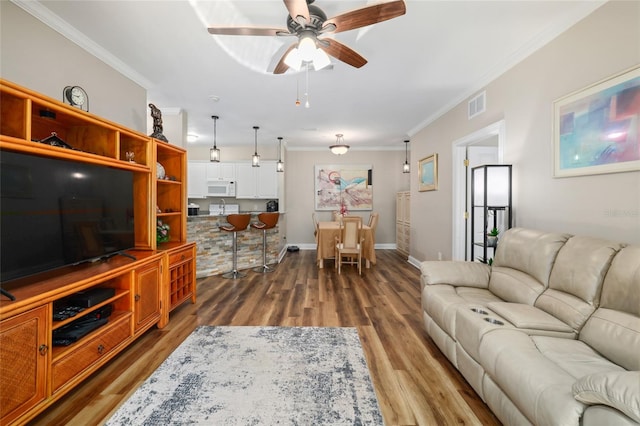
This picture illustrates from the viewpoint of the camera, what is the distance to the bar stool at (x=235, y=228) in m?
4.37

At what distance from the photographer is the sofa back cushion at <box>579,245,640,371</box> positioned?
1.31 m

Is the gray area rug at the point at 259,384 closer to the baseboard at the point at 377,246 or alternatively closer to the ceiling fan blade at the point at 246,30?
the ceiling fan blade at the point at 246,30

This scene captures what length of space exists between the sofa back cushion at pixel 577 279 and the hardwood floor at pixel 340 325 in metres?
0.78

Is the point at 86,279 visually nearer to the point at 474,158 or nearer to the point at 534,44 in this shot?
the point at 534,44

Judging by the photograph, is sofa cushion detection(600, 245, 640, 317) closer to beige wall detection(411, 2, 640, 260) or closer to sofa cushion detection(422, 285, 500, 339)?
beige wall detection(411, 2, 640, 260)

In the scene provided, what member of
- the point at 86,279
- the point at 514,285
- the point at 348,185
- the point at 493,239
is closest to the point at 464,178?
the point at 493,239

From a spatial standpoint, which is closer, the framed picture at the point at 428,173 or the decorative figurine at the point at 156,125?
the decorative figurine at the point at 156,125

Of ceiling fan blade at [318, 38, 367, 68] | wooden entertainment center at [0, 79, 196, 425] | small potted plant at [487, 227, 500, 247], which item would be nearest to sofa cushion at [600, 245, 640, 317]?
small potted plant at [487, 227, 500, 247]

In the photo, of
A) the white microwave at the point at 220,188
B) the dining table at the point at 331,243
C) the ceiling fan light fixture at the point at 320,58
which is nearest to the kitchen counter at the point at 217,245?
the dining table at the point at 331,243

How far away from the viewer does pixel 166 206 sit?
135 inches

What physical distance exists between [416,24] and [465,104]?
6.35ft

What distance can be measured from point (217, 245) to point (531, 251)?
4.33m

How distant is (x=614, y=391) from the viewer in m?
0.92

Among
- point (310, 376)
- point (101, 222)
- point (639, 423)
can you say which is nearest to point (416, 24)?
point (639, 423)
